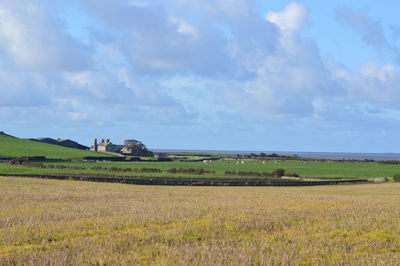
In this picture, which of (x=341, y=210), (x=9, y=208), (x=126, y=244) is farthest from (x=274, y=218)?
(x=9, y=208)

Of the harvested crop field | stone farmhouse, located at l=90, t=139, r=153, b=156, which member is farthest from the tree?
the harvested crop field

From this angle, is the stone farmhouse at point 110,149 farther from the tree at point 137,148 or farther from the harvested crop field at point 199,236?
the harvested crop field at point 199,236

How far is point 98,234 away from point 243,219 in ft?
17.2

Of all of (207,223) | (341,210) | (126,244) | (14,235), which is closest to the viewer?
(126,244)

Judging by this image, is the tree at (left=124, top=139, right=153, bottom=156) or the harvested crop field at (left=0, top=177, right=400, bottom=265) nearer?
the harvested crop field at (left=0, top=177, right=400, bottom=265)

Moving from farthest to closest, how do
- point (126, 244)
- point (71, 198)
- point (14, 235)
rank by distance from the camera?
point (71, 198) → point (14, 235) → point (126, 244)

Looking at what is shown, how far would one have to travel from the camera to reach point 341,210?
18.9 m

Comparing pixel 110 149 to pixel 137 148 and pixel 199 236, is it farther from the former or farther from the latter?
pixel 199 236

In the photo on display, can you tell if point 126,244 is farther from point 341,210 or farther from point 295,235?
point 341,210

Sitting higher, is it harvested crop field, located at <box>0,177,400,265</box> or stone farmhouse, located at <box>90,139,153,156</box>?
stone farmhouse, located at <box>90,139,153,156</box>

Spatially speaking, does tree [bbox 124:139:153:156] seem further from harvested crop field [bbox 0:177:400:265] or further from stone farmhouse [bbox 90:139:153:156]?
harvested crop field [bbox 0:177:400:265]

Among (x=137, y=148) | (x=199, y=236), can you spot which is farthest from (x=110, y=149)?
(x=199, y=236)

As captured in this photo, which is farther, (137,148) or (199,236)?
(137,148)

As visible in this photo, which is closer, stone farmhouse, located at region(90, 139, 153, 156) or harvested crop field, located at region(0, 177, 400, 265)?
harvested crop field, located at region(0, 177, 400, 265)
